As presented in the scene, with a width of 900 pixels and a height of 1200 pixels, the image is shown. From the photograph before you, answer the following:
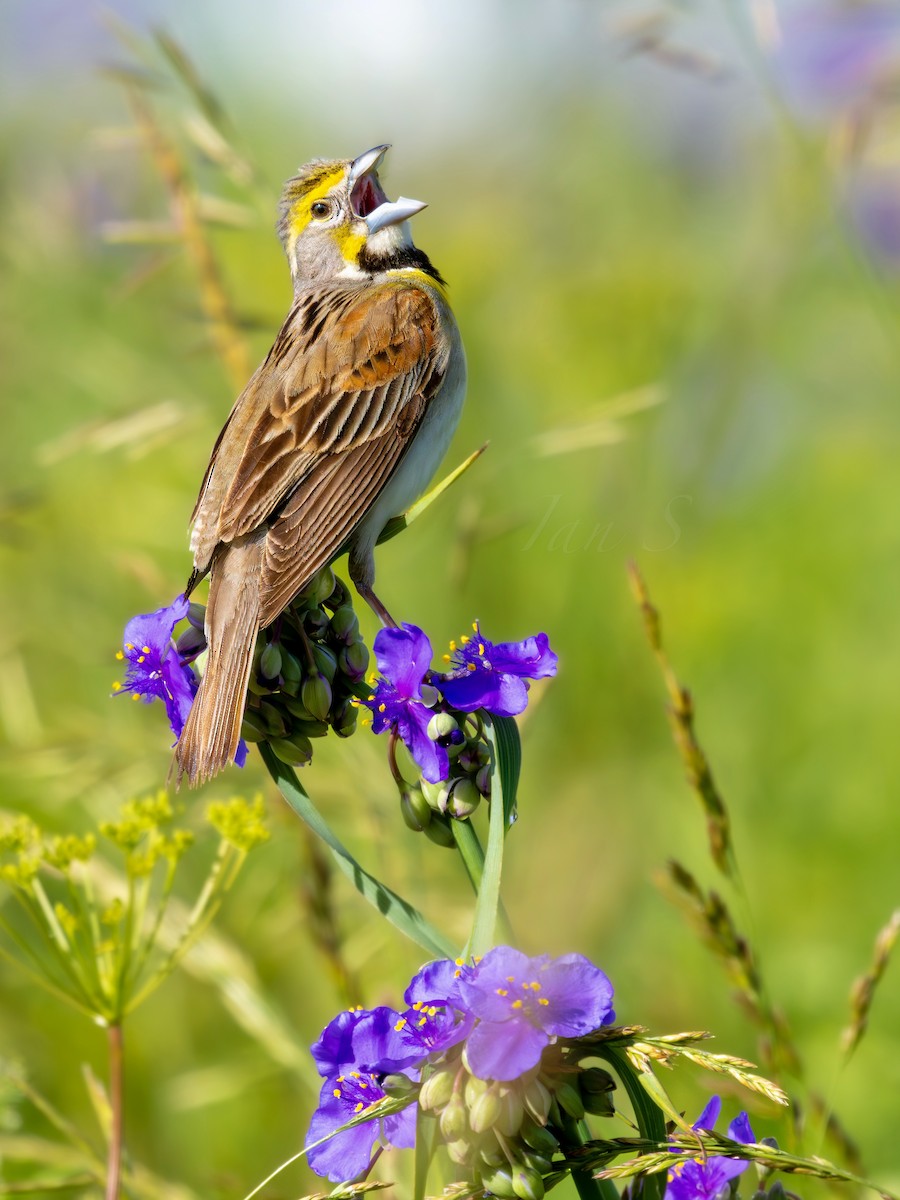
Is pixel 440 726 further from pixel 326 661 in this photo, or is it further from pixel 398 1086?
pixel 398 1086

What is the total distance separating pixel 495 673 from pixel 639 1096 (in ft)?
1.57

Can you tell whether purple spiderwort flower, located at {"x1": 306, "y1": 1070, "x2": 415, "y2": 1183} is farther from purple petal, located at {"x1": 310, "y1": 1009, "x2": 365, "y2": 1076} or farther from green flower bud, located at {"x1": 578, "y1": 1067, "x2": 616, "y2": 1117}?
green flower bud, located at {"x1": 578, "y1": 1067, "x2": 616, "y2": 1117}

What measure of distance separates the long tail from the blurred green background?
635mm

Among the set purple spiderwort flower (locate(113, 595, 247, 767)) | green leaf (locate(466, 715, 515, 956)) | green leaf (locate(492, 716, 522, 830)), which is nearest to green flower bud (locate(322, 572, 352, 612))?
purple spiderwort flower (locate(113, 595, 247, 767))

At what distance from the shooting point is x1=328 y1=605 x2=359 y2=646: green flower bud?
1670 mm

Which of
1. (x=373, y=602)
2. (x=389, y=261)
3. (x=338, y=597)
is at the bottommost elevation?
(x=338, y=597)

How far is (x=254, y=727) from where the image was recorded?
163cm

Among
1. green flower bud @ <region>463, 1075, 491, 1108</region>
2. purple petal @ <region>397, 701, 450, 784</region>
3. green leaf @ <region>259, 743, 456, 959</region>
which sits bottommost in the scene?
green flower bud @ <region>463, 1075, 491, 1108</region>

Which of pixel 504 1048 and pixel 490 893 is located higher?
pixel 490 893

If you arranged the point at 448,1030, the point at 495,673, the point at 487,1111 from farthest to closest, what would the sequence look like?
the point at 495,673 → the point at 448,1030 → the point at 487,1111

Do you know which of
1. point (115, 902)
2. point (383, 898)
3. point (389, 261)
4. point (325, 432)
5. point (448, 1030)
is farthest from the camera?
point (389, 261)

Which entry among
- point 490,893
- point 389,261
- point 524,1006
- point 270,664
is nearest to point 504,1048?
point 524,1006

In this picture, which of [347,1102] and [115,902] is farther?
[115,902]

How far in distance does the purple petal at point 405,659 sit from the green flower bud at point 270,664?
0.16 metres
